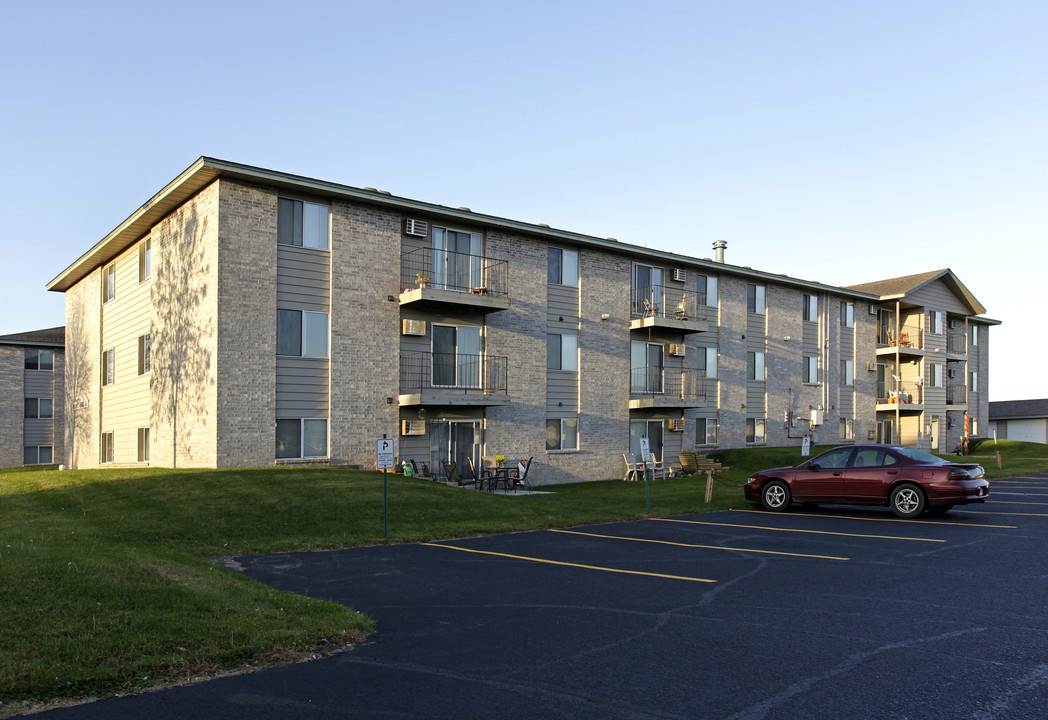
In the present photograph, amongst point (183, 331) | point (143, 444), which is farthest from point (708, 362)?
point (143, 444)

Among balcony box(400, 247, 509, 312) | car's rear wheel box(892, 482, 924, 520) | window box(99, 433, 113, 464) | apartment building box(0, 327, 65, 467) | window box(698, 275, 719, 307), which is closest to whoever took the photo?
car's rear wheel box(892, 482, 924, 520)

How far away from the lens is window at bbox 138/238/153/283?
2595cm

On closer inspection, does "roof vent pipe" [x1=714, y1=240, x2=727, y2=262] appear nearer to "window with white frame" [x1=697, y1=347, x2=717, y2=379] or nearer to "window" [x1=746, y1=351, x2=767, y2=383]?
"window" [x1=746, y1=351, x2=767, y2=383]

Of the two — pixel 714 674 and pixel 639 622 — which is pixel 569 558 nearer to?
pixel 639 622

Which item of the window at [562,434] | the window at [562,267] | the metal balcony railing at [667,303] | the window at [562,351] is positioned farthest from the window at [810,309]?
the window at [562,434]

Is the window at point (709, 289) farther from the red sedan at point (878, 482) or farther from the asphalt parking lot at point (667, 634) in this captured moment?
the asphalt parking lot at point (667, 634)

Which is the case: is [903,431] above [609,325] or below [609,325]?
below

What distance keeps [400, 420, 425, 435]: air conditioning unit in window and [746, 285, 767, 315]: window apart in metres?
17.4

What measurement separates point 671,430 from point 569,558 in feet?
66.9

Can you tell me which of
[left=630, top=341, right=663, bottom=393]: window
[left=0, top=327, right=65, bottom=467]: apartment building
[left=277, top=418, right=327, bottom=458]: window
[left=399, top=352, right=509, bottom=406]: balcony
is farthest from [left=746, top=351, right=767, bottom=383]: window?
[left=0, top=327, right=65, bottom=467]: apartment building

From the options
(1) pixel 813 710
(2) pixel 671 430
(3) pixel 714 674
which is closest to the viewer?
(1) pixel 813 710

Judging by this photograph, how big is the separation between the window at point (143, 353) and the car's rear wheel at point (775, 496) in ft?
63.0

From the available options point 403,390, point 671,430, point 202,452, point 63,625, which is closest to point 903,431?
point 671,430

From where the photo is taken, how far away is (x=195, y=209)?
2205 centimetres
